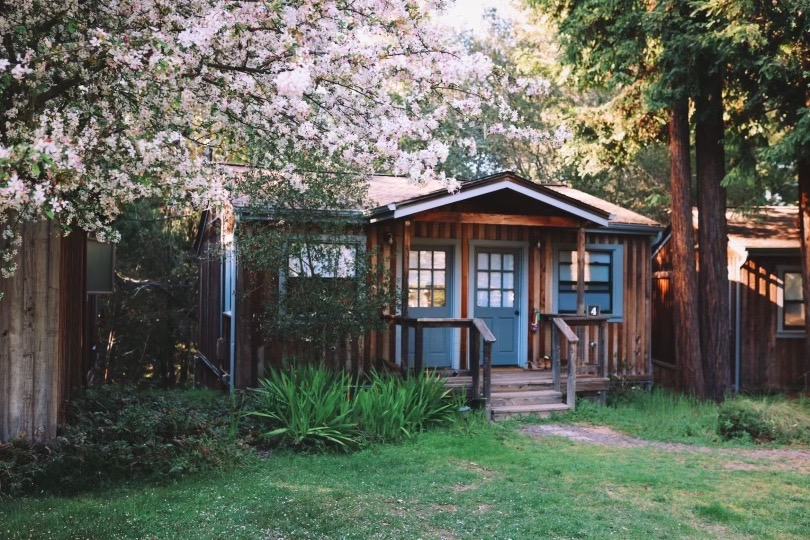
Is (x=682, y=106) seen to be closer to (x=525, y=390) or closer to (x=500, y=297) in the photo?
(x=500, y=297)

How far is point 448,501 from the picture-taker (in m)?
6.41

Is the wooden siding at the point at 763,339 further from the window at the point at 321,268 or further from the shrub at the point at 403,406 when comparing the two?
the window at the point at 321,268

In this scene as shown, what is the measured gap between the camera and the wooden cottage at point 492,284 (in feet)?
37.2

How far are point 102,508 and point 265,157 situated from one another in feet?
12.0

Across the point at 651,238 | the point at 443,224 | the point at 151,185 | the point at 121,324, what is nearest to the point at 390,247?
the point at 443,224

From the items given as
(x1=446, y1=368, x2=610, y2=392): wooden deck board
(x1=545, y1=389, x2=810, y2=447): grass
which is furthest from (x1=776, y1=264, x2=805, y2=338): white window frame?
(x1=446, y1=368, x2=610, y2=392): wooden deck board

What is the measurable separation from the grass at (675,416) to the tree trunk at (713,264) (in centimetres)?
79

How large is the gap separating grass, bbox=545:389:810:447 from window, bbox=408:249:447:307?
113 inches

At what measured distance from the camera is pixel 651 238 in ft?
47.0

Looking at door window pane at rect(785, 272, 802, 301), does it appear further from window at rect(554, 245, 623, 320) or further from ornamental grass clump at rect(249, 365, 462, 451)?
ornamental grass clump at rect(249, 365, 462, 451)

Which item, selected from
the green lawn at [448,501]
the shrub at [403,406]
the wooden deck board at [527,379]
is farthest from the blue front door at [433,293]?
the green lawn at [448,501]

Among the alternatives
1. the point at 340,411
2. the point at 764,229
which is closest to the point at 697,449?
the point at 340,411

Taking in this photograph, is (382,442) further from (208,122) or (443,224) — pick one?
(443,224)

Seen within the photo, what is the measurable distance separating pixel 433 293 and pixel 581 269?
2.45 meters
